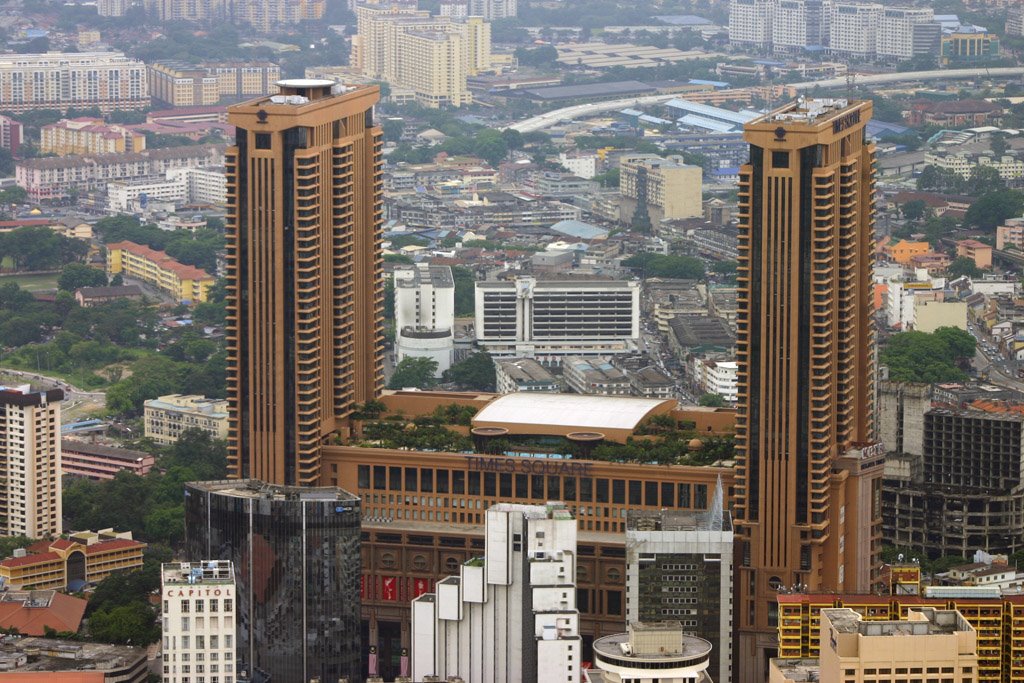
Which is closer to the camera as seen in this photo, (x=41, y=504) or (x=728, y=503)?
(x=728, y=503)

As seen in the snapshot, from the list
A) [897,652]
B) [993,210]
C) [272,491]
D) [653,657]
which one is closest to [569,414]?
[272,491]

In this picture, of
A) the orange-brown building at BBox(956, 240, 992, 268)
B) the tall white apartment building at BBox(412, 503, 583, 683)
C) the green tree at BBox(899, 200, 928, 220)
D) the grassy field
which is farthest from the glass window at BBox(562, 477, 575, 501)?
the green tree at BBox(899, 200, 928, 220)

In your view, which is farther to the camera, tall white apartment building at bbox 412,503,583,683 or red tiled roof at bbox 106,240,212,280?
red tiled roof at bbox 106,240,212,280

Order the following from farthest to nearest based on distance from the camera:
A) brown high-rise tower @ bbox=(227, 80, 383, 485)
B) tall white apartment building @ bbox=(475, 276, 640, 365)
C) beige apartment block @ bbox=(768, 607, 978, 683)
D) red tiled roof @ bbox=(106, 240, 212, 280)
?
red tiled roof @ bbox=(106, 240, 212, 280) < tall white apartment building @ bbox=(475, 276, 640, 365) < brown high-rise tower @ bbox=(227, 80, 383, 485) < beige apartment block @ bbox=(768, 607, 978, 683)

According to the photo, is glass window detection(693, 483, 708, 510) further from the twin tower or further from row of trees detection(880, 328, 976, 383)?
row of trees detection(880, 328, 976, 383)

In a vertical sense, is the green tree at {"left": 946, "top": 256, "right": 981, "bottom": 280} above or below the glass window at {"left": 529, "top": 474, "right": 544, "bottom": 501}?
below

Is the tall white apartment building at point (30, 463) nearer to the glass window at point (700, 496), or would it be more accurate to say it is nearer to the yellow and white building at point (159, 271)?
the glass window at point (700, 496)

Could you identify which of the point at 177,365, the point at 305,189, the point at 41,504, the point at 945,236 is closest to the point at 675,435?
the point at 305,189

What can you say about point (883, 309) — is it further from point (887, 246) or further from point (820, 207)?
point (820, 207)
